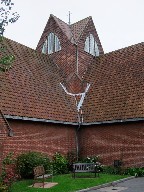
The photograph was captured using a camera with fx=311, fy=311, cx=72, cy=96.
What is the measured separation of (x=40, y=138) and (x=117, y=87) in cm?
Result: 684

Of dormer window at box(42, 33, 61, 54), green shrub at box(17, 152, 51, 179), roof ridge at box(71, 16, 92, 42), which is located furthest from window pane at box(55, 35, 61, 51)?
green shrub at box(17, 152, 51, 179)

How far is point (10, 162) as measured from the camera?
50.0ft

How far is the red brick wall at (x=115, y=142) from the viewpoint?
19062 millimetres

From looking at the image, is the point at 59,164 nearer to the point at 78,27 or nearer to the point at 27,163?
the point at 27,163

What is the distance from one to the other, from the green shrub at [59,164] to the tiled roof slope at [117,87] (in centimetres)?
326

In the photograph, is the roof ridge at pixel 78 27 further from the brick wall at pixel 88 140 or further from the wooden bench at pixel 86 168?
the wooden bench at pixel 86 168

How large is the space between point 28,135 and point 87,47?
12.6m

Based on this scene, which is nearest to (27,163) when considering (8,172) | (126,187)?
(8,172)

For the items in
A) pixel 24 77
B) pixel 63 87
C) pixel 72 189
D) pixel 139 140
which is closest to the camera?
pixel 72 189

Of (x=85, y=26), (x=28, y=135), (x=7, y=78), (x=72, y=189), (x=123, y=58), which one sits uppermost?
(x=85, y=26)

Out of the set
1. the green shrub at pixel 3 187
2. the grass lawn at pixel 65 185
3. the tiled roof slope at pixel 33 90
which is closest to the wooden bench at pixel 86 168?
the grass lawn at pixel 65 185

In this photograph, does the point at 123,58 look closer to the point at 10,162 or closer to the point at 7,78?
the point at 7,78

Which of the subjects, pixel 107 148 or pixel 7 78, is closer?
pixel 7 78

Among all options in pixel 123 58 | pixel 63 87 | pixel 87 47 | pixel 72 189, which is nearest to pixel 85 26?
pixel 87 47
